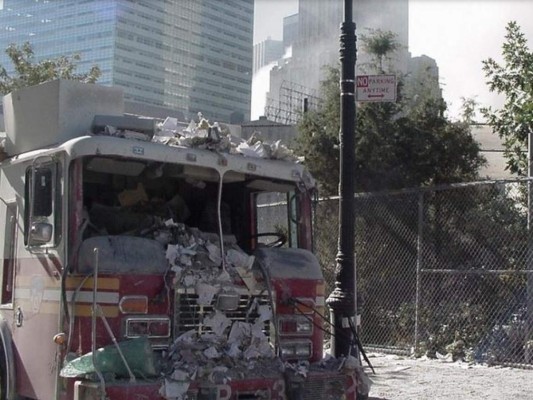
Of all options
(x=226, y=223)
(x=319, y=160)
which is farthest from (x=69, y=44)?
(x=226, y=223)

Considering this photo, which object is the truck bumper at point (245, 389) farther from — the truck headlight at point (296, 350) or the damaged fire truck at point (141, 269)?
the truck headlight at point (296, 350)

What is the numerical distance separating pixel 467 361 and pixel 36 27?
20.7 metres

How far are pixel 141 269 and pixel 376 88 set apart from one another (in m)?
4.50

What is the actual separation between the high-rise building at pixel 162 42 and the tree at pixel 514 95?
1517 cm

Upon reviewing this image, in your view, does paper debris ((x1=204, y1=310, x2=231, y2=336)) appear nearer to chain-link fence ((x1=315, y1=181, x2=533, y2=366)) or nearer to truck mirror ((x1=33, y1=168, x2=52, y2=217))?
truck mirror ((x1=33, y1=168, x2=52, y2=217))

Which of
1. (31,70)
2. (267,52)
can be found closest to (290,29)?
(267,52)

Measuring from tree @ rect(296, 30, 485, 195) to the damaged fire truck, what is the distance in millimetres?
5957

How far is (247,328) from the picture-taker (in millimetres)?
6359

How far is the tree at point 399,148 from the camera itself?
13.1 meters

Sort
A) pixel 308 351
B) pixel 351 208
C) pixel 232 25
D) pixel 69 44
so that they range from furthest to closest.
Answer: pixel 232 25 → pixel 69 44 → pixel 351 208 → pixel 308 351

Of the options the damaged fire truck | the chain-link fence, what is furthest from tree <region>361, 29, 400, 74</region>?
the damaged fire truck

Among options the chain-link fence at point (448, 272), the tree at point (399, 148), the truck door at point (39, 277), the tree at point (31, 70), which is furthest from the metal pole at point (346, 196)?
the tree at point (31, 70)

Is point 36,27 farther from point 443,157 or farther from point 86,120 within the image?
point 86,120

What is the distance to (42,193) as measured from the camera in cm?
628
